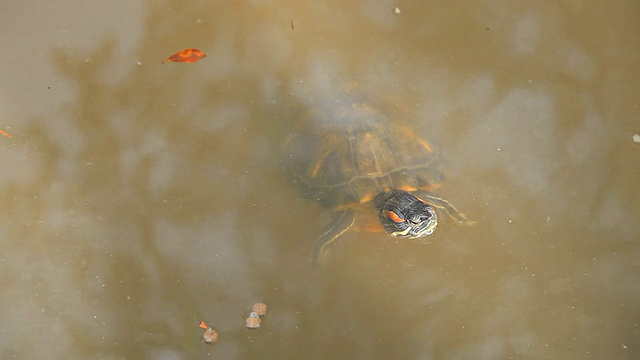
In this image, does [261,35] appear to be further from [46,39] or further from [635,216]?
[635,216]

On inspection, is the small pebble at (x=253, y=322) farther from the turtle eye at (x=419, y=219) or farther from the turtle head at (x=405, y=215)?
the turtle eye at (x=419, y=219)

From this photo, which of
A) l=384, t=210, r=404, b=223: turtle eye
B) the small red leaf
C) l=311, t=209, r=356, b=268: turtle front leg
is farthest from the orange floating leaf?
l=384, t=210, r=404, b=223: turtle eye

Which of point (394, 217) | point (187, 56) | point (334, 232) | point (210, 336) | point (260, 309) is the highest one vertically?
point (187, 56)

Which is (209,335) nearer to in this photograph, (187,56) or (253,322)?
(253,322)

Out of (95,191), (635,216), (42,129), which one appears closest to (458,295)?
(635,216)

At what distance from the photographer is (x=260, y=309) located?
2.58 metres

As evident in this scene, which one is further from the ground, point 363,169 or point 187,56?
point 187,56

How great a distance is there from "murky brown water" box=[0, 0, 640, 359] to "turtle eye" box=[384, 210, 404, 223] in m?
0.15

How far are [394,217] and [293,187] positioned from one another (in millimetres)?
486

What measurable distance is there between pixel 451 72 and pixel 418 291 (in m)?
1.03

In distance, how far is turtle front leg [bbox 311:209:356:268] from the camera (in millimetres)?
2605

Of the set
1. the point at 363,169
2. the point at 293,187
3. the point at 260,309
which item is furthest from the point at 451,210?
the point at 260,309

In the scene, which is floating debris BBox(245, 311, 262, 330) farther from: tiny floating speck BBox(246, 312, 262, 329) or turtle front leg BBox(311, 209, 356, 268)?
turtle front leg BBox(311, 209, 356, 268)

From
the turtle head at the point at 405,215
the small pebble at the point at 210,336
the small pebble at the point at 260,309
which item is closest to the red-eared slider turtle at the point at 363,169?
the turtle head at the point at 405,215
